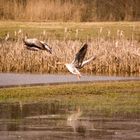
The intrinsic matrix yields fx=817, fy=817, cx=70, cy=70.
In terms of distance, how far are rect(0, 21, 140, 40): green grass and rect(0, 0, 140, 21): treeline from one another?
2513 millimetres

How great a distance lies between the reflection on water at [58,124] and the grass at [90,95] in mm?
787

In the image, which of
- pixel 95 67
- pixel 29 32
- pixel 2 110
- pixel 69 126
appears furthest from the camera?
pixel 29 32

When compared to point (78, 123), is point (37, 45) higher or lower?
higher

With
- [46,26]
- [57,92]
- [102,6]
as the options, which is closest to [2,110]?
[57,92]

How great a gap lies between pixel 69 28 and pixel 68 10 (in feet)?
21.6

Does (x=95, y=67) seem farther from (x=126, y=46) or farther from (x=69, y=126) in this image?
(x=69, y=126)

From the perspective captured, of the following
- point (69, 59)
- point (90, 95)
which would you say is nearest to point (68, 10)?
point (69, 59)

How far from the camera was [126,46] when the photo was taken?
3347 cm

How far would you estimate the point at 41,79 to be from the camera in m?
28.9

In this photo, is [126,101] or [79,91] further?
[79,91]

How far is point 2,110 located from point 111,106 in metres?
2.72

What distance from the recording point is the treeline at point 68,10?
2138 inches

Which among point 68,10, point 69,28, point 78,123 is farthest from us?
point 68,10

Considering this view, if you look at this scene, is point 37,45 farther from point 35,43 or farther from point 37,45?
point 35,43
